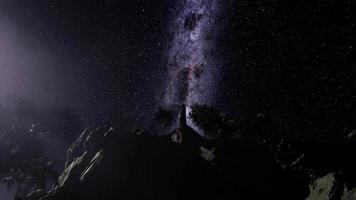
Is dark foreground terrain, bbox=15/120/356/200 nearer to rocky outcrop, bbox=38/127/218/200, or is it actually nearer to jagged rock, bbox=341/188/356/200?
rocky outcrop, bbox=38/127/218/200

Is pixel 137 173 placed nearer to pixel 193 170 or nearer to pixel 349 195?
pixel 193 170

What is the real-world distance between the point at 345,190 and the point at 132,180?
35986 mm

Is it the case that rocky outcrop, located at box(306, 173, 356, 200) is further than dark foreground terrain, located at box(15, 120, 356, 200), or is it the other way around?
dark foreground terrain, located at box(15, 120, 356, 200)

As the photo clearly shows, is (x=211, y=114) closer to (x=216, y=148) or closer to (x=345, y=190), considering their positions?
(x=216, y=148)

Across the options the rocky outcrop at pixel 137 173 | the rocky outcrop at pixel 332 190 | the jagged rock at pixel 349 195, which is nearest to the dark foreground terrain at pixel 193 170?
the rocky outcrop at pixel 137 173

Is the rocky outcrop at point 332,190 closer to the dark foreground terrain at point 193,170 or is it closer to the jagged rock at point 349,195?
the jagged rock at point 349,195

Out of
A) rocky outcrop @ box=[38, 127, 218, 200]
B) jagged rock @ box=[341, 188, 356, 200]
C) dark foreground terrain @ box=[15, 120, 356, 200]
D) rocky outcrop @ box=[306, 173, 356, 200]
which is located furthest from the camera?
rocky outcrop @ box=[38, 127, 218, 200]

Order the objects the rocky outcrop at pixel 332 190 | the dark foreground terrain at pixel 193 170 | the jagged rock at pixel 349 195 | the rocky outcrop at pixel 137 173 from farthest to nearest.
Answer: the rocky outcrop at pixel 137 173 → the dark foreground terrain at pixel 193 170 → the rocky outcrop at pixel 332 190 → the jagged rock at pixel 349 195

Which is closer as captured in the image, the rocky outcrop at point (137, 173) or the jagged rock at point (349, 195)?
the jagged rock at point (349, 195)

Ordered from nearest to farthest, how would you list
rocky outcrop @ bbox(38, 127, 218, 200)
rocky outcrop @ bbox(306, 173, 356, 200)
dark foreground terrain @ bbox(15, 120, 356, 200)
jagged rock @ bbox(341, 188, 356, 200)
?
1. jagged rock @ bbox(341, 188, 356, 200)
2. rocky outcrop @ bbox(306, 173, 356, 200)
3. dark foreground terrain @ bbox(15, 120, 356, 200)
4. rocky outcrop @ bbox(38, 127, 218, 200)

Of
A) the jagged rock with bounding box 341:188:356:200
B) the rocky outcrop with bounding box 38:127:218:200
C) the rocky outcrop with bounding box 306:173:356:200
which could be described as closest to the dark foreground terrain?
the rocky outcrop with bounding box 38:127:218:200

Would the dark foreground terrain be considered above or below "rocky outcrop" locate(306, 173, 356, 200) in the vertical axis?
above

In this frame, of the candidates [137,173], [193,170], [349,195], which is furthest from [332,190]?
[137,173]

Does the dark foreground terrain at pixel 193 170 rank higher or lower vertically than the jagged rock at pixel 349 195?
higher
